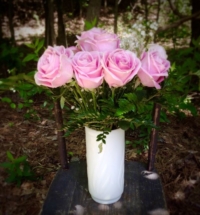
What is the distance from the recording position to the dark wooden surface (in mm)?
1046

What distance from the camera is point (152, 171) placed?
1.26 m

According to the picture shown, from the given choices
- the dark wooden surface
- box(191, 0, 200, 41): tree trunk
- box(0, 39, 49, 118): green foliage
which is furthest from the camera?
box(191, 0, 200, 41): tree trunk

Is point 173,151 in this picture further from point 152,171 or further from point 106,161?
point 106,161

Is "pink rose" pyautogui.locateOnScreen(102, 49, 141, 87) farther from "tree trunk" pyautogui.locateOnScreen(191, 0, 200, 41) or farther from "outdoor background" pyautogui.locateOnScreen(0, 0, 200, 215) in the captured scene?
"tree trunk" pyautogui.locateOnScreen(191, 0, 200, 41)

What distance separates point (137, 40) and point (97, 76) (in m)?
0.22

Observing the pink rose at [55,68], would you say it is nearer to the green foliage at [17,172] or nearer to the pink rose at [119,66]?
the pink rose at [119,66]

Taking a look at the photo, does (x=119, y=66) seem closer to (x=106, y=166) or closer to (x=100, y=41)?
(x=100, y=41)

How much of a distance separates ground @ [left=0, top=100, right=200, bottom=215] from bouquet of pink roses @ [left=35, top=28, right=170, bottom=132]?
3.30ft

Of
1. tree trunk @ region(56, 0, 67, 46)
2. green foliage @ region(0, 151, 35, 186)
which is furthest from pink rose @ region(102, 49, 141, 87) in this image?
tree trunk @ region(56, 0, 67, 46)

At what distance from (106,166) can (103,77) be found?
329 millimetres

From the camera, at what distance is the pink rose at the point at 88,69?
80cm

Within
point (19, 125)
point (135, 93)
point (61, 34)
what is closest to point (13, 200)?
point (19, 125)

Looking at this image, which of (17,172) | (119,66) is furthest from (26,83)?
(119,66)

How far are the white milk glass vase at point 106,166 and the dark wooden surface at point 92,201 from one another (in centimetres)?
4
